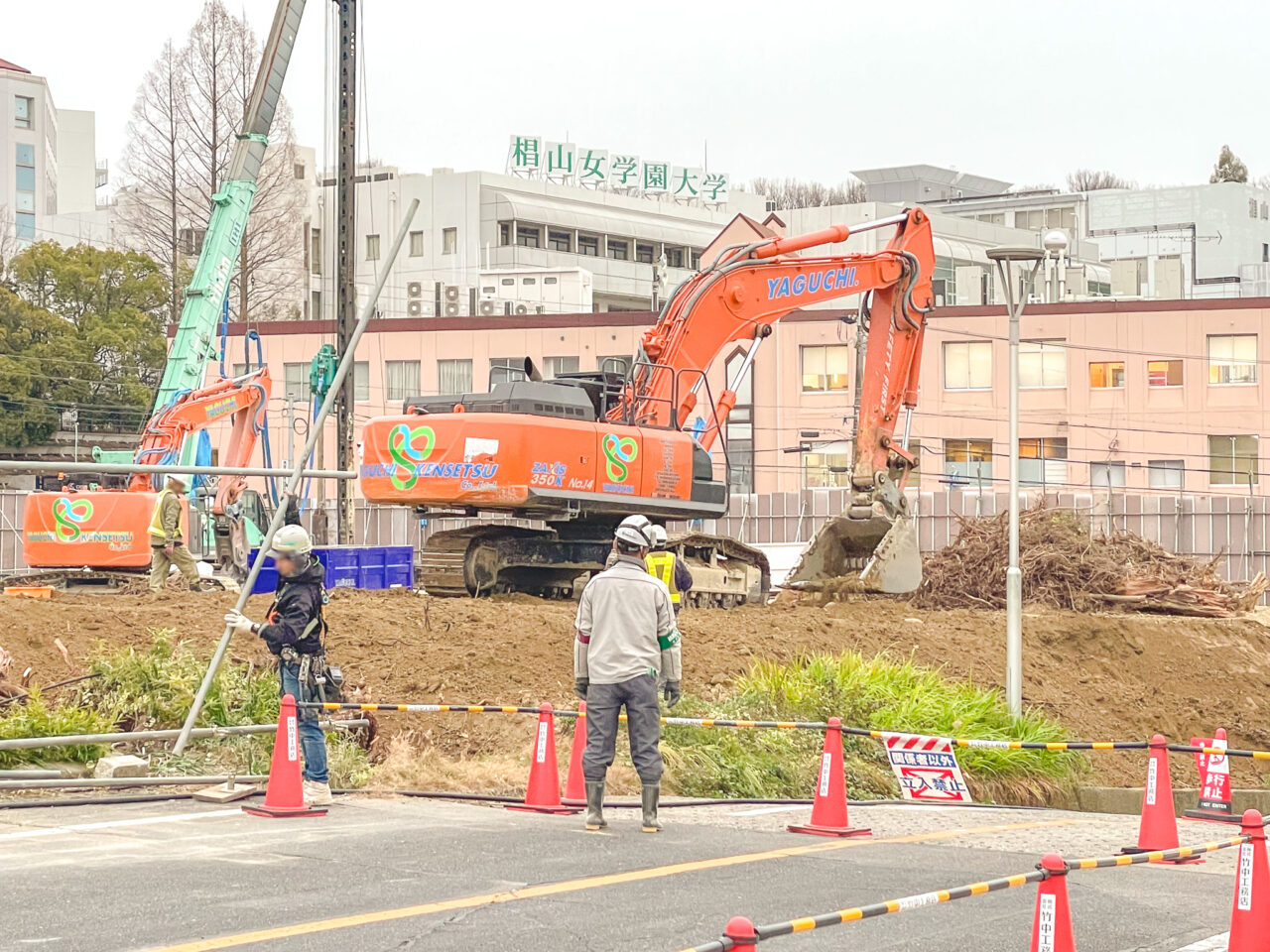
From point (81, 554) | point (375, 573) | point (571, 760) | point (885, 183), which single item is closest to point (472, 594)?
point (375, 573)

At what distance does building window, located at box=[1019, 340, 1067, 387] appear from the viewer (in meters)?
54.3

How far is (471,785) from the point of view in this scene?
14.2m

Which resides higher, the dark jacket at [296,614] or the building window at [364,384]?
the building window at [364,384]

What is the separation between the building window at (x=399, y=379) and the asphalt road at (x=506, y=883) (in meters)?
47.6

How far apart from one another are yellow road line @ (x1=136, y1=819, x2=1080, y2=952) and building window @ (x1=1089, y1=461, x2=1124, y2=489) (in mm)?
42568

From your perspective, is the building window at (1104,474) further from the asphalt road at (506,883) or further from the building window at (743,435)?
the asphalt road at (506,883)

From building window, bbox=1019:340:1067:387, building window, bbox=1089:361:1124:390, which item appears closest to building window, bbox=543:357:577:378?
building window, bbox=1019:340:1067:387

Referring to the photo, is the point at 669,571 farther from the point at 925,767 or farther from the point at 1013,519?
the point at 925,767

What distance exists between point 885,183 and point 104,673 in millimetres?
75690

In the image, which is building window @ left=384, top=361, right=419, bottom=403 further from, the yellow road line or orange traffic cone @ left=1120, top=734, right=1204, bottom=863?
orange traffic cone @ left=1120, top=734, right=1204, bottom=863

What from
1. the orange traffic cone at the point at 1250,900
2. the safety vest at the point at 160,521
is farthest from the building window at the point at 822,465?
the orange traffic cone at the point at 1250,900

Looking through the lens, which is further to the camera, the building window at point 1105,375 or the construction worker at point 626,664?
the building window at point 1105,375

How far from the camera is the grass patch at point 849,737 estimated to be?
16016 mm

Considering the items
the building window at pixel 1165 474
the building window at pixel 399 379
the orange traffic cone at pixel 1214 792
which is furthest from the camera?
the building window at pixel 399 379
